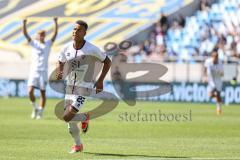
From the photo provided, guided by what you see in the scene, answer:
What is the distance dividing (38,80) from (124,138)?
709 centimetres

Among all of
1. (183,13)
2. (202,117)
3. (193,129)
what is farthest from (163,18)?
(193,129)

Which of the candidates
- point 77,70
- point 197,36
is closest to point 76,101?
point 77,70

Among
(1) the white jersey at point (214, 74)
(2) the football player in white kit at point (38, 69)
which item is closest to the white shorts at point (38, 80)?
(2) the football player in white kit at point (38, 69)

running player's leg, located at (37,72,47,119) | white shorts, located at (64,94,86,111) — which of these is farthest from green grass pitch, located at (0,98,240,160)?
white shorts, located at (64,94,86,111)

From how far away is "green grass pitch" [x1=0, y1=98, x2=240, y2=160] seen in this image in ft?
47.8

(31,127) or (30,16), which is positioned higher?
(30,16)

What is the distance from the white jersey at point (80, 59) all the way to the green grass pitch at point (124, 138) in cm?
143

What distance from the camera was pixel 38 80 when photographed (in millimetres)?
24531

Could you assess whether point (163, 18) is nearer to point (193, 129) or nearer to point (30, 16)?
point (30, 16)

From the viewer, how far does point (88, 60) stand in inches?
593

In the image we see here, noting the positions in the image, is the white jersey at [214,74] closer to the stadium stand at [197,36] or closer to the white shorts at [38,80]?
the stadium stand at [197,36]

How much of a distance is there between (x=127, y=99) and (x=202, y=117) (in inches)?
406

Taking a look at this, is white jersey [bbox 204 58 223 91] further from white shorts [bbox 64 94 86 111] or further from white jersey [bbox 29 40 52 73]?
white shorts [bbox 64 94 86 111]

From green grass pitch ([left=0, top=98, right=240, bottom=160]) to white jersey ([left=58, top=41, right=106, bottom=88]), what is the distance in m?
1.43
